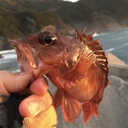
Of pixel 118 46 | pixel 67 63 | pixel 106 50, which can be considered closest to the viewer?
pixel 67 63

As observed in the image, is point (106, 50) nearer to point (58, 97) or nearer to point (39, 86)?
point (58, 97)

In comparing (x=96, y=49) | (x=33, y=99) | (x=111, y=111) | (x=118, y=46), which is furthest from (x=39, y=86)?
(x=118, y=46)

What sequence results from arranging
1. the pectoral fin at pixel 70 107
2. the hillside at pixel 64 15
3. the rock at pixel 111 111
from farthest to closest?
the hillside at pixel 64 15, the rock at pixel 111 111, the pectoral fin at pixel 70 107

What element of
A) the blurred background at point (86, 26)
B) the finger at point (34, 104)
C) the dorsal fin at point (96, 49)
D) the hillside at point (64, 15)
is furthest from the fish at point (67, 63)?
the hillside at point (64, 15)

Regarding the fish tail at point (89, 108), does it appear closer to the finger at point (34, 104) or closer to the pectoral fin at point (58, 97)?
the pectoral fin at point (58, 97)

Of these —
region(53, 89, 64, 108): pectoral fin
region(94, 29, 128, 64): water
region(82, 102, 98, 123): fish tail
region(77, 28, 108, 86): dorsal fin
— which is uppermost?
region(77, 28, 108, 86): dorsal fin

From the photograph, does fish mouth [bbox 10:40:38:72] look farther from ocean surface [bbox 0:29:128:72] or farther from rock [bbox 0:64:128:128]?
ocean surface [bbox 0:29:128:72]

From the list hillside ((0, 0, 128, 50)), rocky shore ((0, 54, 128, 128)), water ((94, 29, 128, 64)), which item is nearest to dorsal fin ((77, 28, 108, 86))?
rocky shore ((0, 54, 128, 128))
